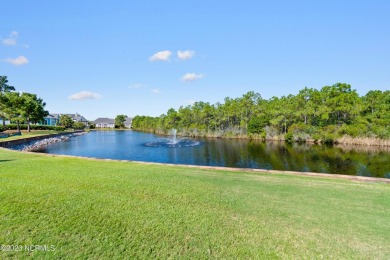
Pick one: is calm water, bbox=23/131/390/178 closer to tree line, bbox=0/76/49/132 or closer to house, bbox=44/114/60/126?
tree line, bbox=0/76/49/132

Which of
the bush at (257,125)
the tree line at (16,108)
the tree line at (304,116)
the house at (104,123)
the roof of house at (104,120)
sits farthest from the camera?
the roof of house at (104,120)

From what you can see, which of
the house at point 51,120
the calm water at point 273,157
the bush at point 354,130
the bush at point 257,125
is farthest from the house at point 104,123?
the bush at point 354,130

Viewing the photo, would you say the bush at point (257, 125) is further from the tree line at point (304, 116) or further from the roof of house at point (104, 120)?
the roof of house at point (104, 120)

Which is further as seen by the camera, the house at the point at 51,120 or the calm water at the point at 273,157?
the house at the point at 51,120

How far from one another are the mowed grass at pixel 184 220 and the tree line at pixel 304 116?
36291 mm

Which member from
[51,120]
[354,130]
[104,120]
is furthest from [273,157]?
[104,120]

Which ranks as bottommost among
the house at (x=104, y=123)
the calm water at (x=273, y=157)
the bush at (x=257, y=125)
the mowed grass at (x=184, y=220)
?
the calm water at (x=273, y=157)

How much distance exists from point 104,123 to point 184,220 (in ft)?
434

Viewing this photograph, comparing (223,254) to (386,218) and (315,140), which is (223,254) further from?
(315,140)

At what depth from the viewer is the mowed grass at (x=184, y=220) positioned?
366cm

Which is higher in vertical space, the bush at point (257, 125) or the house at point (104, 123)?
the house at point (104, 123)

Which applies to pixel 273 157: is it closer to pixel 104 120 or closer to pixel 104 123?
pixel 104 123

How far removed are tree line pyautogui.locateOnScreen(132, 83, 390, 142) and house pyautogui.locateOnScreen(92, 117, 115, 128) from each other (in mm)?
77709

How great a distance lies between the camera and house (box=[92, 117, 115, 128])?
127350mm
